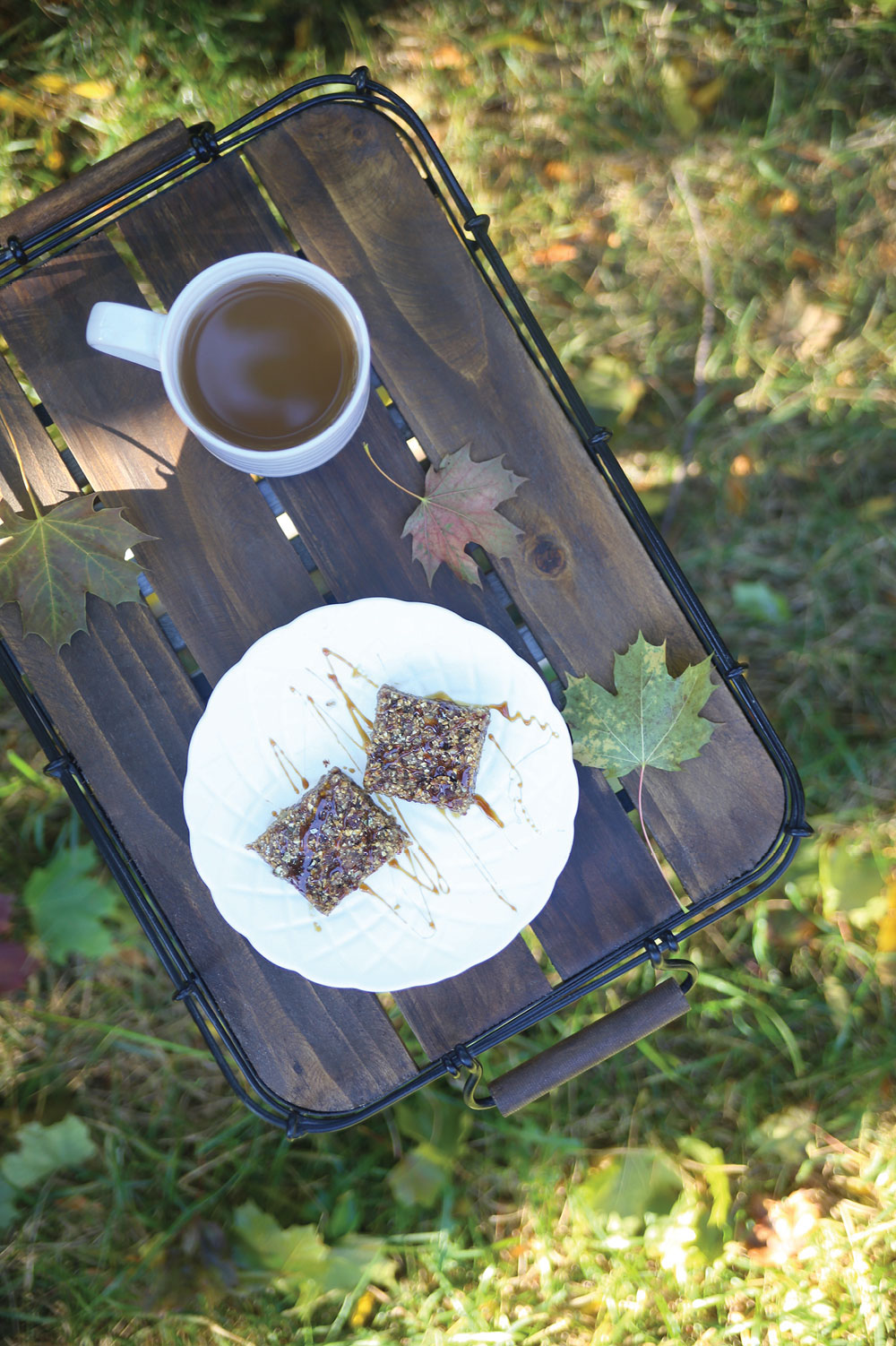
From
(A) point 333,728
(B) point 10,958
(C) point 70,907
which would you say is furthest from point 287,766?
(B) point 10,958

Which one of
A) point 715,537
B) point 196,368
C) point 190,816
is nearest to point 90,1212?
point 190,816

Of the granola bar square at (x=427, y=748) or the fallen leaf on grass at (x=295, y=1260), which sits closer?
the granola bar square at (x=427, y=748)

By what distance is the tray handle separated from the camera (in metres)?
1.35

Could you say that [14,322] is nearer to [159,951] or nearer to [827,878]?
[159,951]

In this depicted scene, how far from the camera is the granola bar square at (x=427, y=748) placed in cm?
127

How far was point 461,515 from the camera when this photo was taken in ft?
4.63

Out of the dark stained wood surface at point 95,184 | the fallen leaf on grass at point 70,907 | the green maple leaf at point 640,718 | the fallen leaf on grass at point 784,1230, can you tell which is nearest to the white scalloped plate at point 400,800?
the green maple leaf at point 640,718

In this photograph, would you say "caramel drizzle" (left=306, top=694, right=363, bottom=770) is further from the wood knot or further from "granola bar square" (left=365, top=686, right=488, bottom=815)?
the wood knot

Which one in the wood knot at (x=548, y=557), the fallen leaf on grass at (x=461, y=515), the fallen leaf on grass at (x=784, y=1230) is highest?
the fallen leaf on grass at (x=461, y=515)

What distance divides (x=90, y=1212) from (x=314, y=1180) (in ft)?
1.83

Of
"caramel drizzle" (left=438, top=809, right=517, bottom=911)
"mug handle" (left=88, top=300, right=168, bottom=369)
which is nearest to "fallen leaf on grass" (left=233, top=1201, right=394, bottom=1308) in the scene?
"caramel drizzle" (left=438, top=809, right=517, bottom=911)

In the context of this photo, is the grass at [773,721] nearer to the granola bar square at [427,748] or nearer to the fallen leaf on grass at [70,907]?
the fallen leaf on grass at [70,907]

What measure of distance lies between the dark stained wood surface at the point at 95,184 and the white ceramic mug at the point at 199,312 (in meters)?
0.36

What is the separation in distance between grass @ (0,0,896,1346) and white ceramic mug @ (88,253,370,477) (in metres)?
1.03
